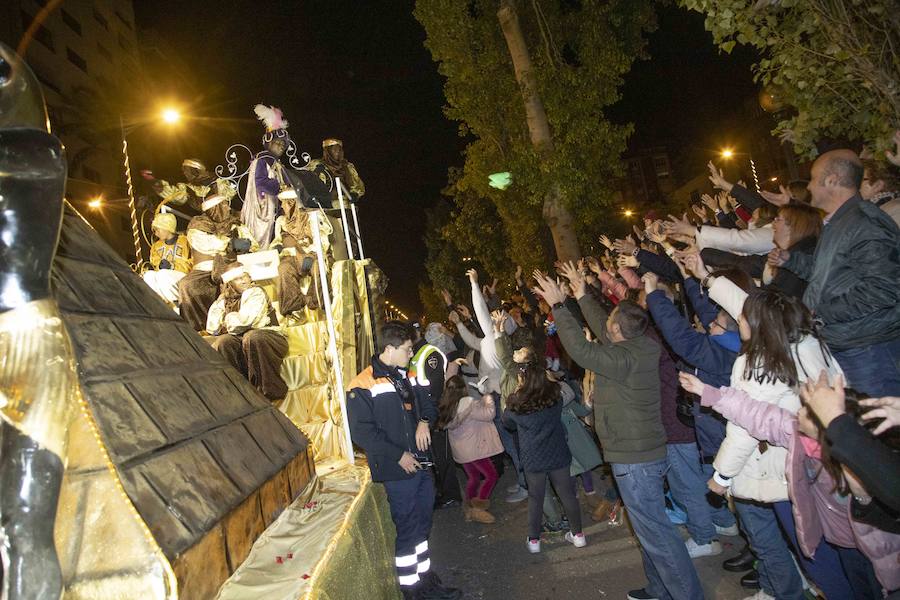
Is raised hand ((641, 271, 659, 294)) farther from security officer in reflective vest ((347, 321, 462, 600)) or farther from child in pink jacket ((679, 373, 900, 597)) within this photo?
security officer in reflective vest ((347, 321, 462, 600))

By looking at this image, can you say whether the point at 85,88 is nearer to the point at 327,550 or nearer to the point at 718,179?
the point at 718,179

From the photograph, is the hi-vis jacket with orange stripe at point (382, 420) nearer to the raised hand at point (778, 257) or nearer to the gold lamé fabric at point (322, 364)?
the gold lamé fabric at point (322, 364)

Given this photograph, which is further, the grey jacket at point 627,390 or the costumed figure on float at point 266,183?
the costumed figure on float at point 266,183

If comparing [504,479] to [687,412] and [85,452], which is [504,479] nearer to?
[687,412]

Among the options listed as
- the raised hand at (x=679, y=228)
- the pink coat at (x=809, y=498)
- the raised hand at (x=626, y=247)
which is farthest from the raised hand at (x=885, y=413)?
the raised hand at (x=626, y=247)

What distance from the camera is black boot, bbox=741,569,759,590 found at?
4.04 meters

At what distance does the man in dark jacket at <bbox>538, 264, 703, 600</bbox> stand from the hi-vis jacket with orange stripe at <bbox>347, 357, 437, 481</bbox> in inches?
57.6

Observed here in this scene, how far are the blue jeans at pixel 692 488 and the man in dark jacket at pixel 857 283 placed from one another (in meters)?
1.56

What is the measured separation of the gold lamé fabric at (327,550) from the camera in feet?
8.14

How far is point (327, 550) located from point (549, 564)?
2.82 m

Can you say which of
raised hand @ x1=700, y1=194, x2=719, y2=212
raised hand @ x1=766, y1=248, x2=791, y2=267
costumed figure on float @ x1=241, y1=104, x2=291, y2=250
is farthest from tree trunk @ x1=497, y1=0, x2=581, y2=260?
raised hand @ x1=766, y1=248, x2=791, y2=267

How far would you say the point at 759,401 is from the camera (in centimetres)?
304

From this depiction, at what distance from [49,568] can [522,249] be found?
2029 centimetres

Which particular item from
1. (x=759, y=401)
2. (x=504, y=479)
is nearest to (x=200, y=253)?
(x=504, y=479)
